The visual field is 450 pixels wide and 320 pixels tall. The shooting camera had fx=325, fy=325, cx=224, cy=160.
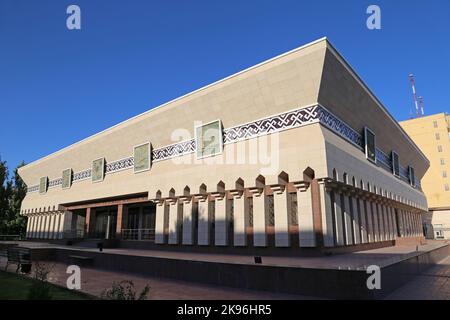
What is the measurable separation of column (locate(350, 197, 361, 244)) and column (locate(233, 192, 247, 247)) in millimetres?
5113

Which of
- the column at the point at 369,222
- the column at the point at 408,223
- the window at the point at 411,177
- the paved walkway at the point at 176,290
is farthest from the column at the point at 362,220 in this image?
the window at the point at 411,177

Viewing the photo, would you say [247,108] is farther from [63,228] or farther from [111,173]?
[63,228]

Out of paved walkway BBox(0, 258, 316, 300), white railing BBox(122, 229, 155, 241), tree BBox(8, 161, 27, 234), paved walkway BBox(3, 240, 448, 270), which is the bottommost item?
paved walkway BBox(0, 258, 316, 300)

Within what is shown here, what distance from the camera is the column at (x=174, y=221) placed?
17.6 metres

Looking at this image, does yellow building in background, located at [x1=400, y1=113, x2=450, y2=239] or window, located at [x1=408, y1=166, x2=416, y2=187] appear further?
yellow building in background, located at [x1=400, y1=113, x2=450, y2=239]

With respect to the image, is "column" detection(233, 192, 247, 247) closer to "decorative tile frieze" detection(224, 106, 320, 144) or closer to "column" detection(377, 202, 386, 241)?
"decorative tile frieze" detection(224, 106, 320, 144)

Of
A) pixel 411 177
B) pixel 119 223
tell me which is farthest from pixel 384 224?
pixel 119 223

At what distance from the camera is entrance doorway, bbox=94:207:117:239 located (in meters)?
26.9

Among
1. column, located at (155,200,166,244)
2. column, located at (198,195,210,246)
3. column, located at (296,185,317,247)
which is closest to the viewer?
column, located at (296,185,317,247)

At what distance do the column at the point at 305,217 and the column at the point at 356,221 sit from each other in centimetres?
358

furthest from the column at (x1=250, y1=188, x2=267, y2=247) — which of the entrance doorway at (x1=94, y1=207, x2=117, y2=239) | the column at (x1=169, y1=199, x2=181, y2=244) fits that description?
the entrance doorway at (x1=94, y1=207, x2=117, y2=239)

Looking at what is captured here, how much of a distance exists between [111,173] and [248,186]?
42.4ft

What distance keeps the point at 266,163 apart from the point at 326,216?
11.0 feet
